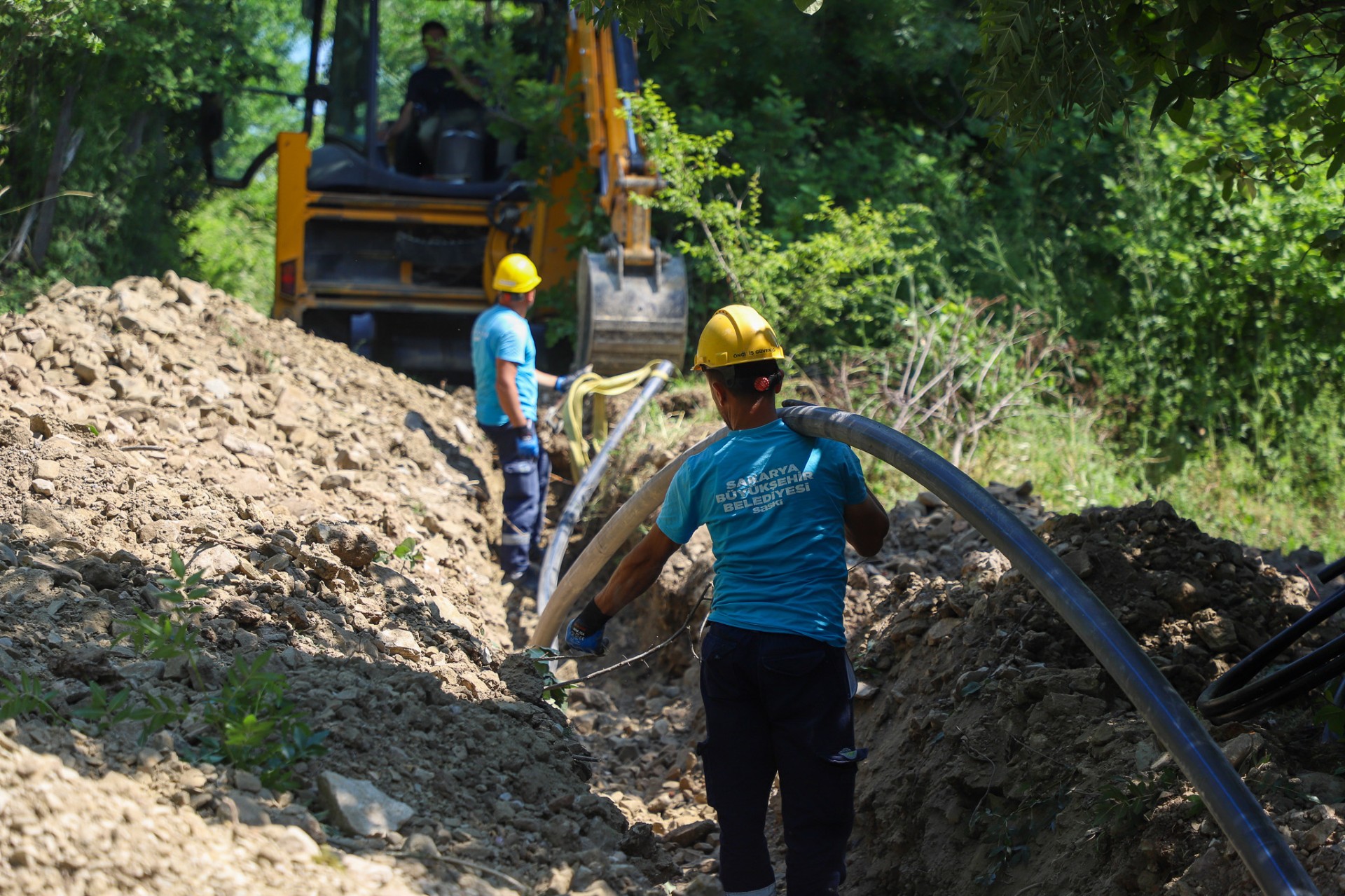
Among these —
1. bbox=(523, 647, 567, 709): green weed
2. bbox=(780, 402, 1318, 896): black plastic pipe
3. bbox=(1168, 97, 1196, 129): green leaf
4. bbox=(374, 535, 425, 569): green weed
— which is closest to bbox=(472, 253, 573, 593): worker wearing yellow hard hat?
bbox=(374, 535, 425, 569): green weed

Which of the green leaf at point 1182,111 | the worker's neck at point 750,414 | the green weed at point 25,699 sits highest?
the green leaf at point 1182,111

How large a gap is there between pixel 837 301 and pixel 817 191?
145cm

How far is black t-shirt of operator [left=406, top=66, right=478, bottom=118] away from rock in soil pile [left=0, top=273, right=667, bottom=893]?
13.0ft

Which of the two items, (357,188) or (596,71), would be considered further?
(357,188)

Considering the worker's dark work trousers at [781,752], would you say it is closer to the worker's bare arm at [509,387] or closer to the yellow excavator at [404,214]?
the worker's bare arm at [509,387]

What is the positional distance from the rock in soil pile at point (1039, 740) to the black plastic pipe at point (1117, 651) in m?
0.46

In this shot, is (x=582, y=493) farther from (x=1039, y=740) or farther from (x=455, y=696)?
(x=1039, y=740)

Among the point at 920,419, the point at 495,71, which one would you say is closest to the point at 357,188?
the point at 495,71

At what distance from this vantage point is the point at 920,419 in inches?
318

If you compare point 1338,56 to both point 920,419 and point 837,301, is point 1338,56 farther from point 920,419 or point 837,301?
point 837,301

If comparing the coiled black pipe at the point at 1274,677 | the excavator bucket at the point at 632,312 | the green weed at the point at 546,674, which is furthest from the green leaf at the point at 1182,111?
the excavator bucket at the point at 632,312

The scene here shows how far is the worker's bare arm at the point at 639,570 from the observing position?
371cm

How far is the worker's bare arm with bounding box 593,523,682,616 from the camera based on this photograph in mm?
3707

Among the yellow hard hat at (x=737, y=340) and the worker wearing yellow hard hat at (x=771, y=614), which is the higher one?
the yellow hard hat at (x=737, y=340)
